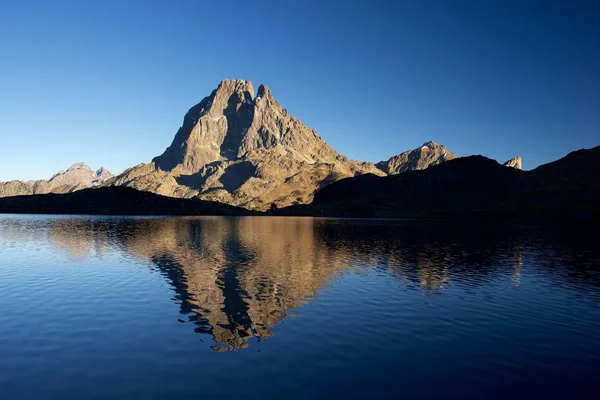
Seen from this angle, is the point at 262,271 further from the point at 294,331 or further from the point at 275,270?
the point at 294,331

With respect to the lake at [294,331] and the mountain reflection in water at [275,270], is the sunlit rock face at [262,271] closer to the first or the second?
the mountain reflection in water at [275,270]

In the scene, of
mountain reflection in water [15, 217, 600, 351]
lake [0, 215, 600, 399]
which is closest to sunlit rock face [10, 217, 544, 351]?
mountain reflection in water [15, 217, 600, 351]

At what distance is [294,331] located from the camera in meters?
33.6

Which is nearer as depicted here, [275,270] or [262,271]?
[262,271]

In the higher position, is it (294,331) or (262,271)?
(262,271)

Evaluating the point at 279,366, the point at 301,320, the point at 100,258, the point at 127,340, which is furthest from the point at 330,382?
the point at 100,258

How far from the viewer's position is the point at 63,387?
73.8ft

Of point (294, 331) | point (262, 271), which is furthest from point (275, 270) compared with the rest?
point (294, 331)

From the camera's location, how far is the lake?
23344 millimetres

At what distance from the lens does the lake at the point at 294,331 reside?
23.3 meters

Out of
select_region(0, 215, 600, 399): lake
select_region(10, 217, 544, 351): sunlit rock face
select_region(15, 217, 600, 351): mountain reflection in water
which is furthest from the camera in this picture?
select_region(15, 217, 600, 351): mountain reflection in water

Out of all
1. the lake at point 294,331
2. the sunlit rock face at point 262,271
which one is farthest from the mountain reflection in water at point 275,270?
the lake at point 294,331

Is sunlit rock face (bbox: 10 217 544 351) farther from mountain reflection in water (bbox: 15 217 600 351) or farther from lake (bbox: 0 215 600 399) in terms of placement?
lake (bbox: 0 215 600 399)

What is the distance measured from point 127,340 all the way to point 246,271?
110 feet
